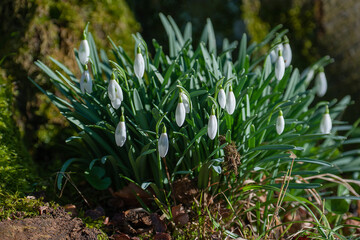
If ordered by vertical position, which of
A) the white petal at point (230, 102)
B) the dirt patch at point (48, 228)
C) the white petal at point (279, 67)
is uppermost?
the white petal at point (279, 67)

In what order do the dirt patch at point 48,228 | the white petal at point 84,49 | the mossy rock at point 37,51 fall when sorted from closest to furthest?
the dirt patch at point 48,228 < the white petal at point 84,49 < the mossy rock at point 37,51

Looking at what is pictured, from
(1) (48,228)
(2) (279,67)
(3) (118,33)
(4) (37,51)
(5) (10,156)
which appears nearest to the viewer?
(1) (48,228)

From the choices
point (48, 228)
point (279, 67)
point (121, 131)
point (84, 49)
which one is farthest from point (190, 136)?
point (48, 228)

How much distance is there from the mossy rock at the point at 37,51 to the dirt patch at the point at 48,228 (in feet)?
2.87

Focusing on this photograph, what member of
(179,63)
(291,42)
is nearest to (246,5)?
(291,42)

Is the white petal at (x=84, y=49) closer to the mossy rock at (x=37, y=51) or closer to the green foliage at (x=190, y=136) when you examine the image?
the green foliage at (x=190, y=136)

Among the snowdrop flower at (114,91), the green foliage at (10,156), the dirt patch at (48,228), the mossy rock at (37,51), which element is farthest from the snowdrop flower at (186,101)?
the mossy rock at (37,51)

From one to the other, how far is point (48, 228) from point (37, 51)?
1514 millimetres

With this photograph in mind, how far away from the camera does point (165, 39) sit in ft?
12.9

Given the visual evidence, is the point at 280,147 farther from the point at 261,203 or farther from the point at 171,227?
the point at 171,227

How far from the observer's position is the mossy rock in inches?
113

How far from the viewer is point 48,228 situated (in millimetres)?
1877

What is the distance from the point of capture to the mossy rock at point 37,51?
9.38 feet

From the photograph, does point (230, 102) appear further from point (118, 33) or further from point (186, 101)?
point (118, 33)
